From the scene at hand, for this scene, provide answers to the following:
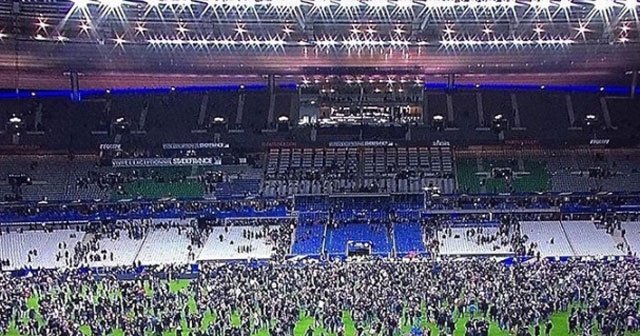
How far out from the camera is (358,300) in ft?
106

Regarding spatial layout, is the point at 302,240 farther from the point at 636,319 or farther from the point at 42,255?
the point at 636,319

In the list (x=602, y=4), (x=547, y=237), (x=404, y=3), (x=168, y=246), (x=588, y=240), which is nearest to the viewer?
(x=602, y=4)

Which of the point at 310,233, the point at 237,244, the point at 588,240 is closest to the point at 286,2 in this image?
the point at 310,233

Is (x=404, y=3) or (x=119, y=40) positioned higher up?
(x=119, y=40)

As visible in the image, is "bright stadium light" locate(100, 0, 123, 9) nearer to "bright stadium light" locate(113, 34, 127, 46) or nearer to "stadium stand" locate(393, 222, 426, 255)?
"bright stadium light" locate(113, 34, 127, 46)

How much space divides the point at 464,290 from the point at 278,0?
56.4ft

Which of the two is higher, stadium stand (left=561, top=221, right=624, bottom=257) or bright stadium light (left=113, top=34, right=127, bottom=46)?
bright stadium light (left=113, top=34, right=127, bottom=46)

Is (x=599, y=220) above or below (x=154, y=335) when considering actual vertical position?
above

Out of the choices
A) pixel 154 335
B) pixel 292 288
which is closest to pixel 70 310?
pixel 154 335

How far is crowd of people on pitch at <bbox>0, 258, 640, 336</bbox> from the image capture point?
30.7 metres

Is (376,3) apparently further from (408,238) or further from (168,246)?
(168,246)

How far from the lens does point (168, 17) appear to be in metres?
46.9

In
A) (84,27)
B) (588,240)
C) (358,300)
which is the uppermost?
(84,27)

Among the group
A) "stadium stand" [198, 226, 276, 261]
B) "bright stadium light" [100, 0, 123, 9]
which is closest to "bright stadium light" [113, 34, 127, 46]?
"bright stadium light" [100, 0, 123, 9]
